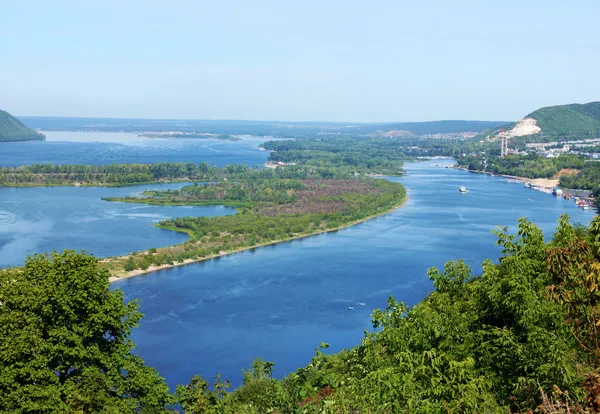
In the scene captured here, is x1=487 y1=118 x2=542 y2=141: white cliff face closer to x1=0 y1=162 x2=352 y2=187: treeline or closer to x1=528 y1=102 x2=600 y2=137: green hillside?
x1=528 y1=102 x2=600 y2=137: green hillside

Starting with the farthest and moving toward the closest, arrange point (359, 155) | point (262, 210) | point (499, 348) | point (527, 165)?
point (359, 155)
point (527, 165)
point (262, 210)
point (499, 348)

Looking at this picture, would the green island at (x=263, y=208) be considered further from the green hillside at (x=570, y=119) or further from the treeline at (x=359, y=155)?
the green hillside at (x=570, y=119)

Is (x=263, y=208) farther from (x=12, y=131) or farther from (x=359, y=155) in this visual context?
(x=12, y=131)

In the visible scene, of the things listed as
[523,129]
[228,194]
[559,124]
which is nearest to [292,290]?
[228,194]

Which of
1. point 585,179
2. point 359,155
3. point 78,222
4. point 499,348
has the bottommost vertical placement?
point 78,222

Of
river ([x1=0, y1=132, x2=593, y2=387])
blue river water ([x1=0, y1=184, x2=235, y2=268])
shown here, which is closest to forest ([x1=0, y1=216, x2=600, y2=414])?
river ([x1=0, y1=132, x2=593, y2=387])

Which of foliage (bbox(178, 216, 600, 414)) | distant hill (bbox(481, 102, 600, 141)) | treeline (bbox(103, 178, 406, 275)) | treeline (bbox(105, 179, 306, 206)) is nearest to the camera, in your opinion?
foliage (bbox(178, 216, 600, 414))
